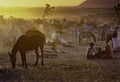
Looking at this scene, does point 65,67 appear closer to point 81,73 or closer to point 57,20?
point 81,73

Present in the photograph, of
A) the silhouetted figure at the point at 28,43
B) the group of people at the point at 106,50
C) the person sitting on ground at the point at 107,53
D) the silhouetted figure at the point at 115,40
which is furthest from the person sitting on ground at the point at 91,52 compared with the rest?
the silhouetted figure at the point at 28,43

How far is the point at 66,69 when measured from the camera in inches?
226

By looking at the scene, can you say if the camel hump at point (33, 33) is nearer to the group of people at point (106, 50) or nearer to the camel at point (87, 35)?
the camel at point (87, 35)

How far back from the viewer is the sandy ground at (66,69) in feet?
18.3

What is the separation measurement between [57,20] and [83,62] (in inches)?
26.5

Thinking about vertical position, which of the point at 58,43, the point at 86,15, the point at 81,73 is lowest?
the point at 81,73

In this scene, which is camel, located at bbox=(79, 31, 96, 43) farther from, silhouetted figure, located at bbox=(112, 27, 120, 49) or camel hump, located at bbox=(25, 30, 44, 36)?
camel hump, located at bbox=(25, 30, 44, 36)

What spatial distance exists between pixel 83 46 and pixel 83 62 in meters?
0.25

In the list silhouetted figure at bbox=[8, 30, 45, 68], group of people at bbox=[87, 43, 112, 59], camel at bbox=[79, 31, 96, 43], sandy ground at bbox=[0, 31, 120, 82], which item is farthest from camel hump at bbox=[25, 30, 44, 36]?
group of people at bbox=[87, 43, 112, 59]

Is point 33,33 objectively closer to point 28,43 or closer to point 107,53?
point 28,43

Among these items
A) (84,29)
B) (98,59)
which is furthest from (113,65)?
(84,29)

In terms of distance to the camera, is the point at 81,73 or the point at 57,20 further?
the point at 57,20

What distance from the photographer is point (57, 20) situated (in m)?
6.07

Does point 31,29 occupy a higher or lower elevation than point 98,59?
higher
